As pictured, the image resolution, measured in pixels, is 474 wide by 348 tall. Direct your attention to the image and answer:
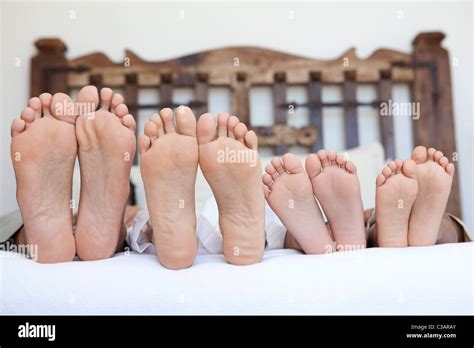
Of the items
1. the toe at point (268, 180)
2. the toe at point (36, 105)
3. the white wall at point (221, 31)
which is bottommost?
the toe at point (268, 180)

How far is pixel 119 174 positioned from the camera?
86 centimetres

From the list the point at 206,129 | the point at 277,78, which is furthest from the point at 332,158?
the point at 277,78

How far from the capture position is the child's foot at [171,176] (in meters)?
0.81

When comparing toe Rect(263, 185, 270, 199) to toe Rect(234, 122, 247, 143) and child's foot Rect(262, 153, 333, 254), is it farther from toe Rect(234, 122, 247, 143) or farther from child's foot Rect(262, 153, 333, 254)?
toe Rect(234, 122, 247, 143)

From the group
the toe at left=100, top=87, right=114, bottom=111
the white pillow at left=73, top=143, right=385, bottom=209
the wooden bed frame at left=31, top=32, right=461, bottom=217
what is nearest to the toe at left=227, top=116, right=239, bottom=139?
the toe at left=100, top=87, right=114, bottom=111

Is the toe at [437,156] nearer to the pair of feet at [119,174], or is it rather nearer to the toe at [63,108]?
the pair of feet at [119,174]

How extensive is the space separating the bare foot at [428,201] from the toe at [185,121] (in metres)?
0.42

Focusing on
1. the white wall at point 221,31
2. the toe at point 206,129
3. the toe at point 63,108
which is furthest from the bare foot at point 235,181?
the white wall at point 221,31

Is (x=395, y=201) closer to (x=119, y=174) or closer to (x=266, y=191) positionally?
(x=266, y=191)

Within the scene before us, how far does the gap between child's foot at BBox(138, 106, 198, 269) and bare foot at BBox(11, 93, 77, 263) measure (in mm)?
141

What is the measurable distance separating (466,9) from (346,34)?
572 millimetres
